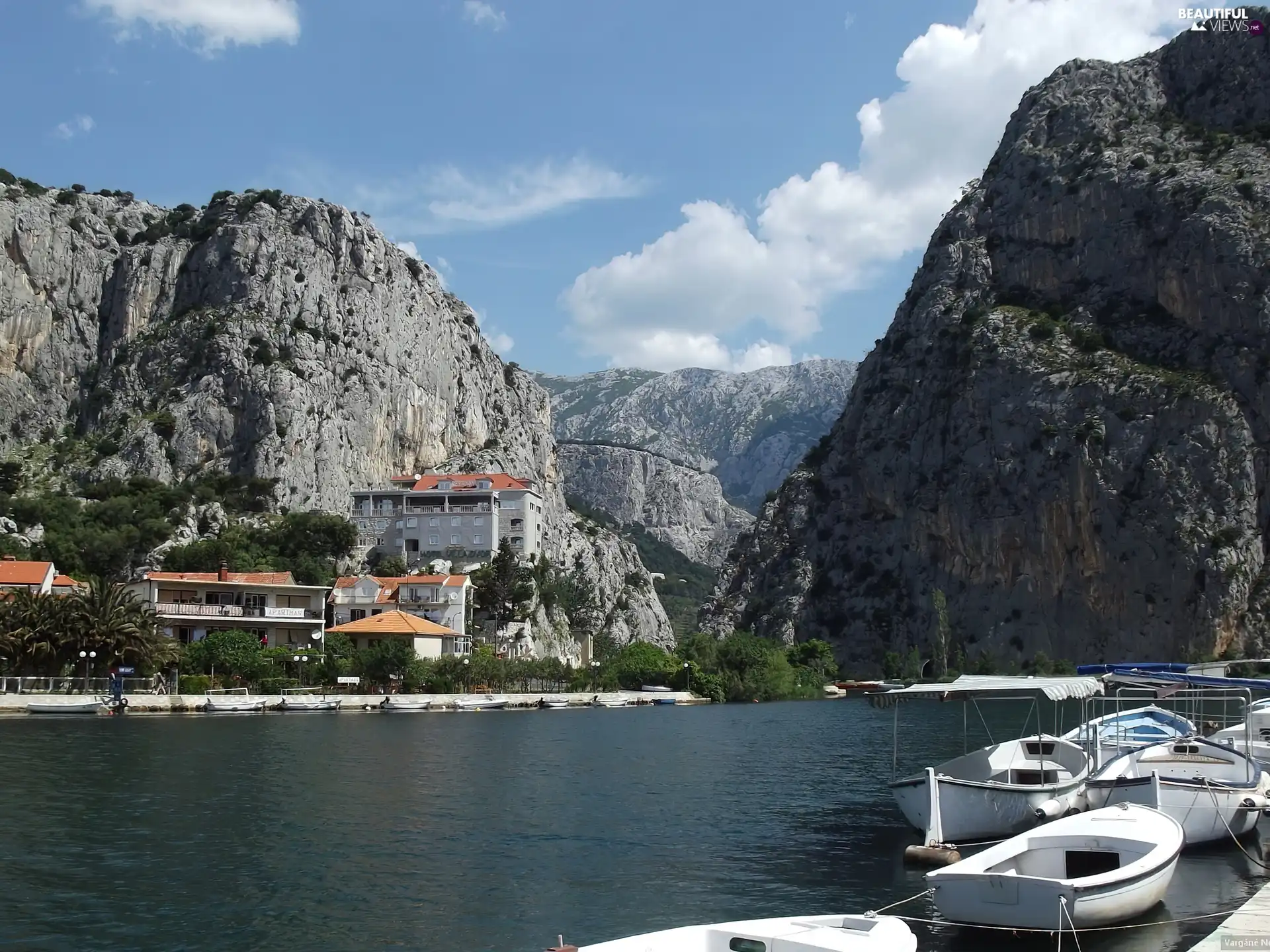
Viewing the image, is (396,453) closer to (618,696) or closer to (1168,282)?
(618,696)

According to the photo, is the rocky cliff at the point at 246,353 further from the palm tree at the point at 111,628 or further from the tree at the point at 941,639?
the palm tree at the point at 111,628

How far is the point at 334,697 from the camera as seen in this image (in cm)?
9181

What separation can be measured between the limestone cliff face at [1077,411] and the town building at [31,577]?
101m

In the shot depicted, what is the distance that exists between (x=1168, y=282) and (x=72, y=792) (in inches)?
5568

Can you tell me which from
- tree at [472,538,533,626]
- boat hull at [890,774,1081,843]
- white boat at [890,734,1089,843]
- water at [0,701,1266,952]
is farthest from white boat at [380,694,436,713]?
boat hull at [890,774,1081,843]

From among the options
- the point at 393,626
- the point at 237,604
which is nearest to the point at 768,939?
the point at 393,626

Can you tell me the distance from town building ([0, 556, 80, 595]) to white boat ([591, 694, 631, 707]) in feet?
157

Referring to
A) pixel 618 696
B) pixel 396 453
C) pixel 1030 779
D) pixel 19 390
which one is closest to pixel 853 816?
pixel 1030 779

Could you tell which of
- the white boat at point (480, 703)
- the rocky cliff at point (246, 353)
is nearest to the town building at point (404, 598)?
the white boat at point (480, 703)

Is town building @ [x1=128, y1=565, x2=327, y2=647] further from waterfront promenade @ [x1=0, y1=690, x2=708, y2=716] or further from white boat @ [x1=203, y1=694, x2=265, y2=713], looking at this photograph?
white boat @ [x1=203, y1=694, x2=265, y2=713]

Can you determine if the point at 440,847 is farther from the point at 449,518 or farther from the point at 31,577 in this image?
the point at 449,518

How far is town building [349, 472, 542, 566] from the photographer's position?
140875 millimetres

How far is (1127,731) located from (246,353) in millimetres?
126579

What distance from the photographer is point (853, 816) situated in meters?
35.6
